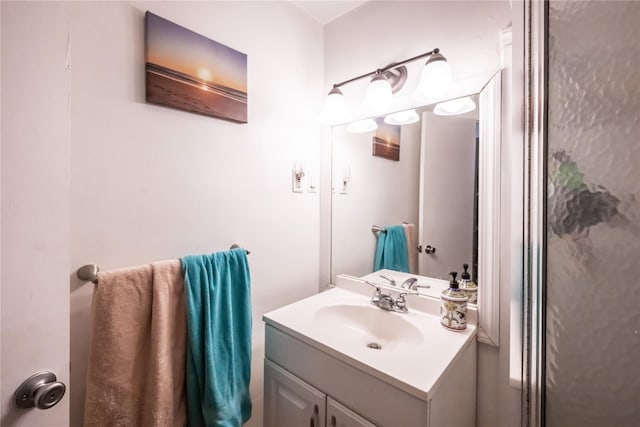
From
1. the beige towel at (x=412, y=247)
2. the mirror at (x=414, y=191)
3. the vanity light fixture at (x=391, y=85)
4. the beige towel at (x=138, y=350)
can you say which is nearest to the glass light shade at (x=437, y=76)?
the vanity light fixture at (x=391, y=85)

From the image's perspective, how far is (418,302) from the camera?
1147mm

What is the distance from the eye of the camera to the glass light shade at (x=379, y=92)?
3.79 feet

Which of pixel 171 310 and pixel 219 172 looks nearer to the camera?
pixel 171 310

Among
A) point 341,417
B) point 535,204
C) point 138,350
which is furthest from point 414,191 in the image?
point 138,350

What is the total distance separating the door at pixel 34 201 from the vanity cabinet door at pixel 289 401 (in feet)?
2.18

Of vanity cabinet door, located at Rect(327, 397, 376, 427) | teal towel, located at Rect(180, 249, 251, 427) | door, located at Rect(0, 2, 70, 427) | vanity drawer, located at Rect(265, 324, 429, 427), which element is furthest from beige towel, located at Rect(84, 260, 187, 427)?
vanity cabinet door, located at Rect(327, 397, 376, 427)

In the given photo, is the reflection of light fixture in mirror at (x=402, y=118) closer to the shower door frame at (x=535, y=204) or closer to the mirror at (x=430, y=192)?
the mirror at (x=430, y=192)

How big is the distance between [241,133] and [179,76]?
0.30m

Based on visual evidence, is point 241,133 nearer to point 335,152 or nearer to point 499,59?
point 335,152

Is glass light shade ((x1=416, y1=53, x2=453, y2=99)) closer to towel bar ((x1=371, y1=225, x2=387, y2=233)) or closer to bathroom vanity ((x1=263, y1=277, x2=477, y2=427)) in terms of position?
towel bar ((x1=371, y1=225, x2=387, y2=233))

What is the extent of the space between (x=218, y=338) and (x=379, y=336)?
2.18ft

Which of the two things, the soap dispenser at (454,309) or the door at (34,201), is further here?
the soap dispenser at (454,309)

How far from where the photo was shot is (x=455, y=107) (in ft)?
3.47

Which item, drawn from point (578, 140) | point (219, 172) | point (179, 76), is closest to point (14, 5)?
point (179, 76)
